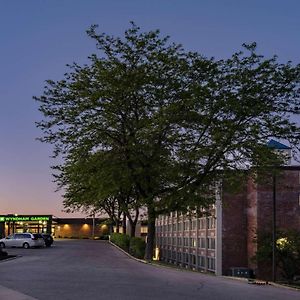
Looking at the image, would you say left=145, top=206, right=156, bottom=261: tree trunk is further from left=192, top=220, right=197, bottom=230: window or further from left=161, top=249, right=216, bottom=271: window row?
left=192, top=220, right=197, bottom=230: window

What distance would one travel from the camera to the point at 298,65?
3072cm

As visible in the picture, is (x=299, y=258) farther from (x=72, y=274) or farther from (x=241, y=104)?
(x=72, y=274)

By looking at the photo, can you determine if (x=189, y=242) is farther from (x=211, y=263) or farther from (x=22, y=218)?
(x=22, y=218)

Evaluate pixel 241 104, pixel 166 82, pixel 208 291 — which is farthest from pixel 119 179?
pixel 208 291

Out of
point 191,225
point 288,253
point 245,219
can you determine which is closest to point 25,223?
point 191,225

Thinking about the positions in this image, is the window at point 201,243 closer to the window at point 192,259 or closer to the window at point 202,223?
the window at point 202,223

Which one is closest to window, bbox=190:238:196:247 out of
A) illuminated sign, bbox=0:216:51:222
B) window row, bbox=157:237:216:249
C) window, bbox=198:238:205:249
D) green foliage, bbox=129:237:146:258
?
window row, bbox=157:237:216:249

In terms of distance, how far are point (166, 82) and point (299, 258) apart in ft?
41.5

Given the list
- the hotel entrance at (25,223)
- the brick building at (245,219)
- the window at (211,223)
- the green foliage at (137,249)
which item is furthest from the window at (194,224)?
the hotel entrance at (25,223)

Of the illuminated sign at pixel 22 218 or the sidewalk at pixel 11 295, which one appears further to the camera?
the illuminated sign at pixel 22 218

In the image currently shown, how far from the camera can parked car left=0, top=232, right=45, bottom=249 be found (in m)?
50.0

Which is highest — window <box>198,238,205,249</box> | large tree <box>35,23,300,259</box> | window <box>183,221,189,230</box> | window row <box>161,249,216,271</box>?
large tree <box>35,23,300,259</box>

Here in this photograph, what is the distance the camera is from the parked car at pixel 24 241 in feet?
164

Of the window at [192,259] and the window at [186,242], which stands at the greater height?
the window at [186,242]
